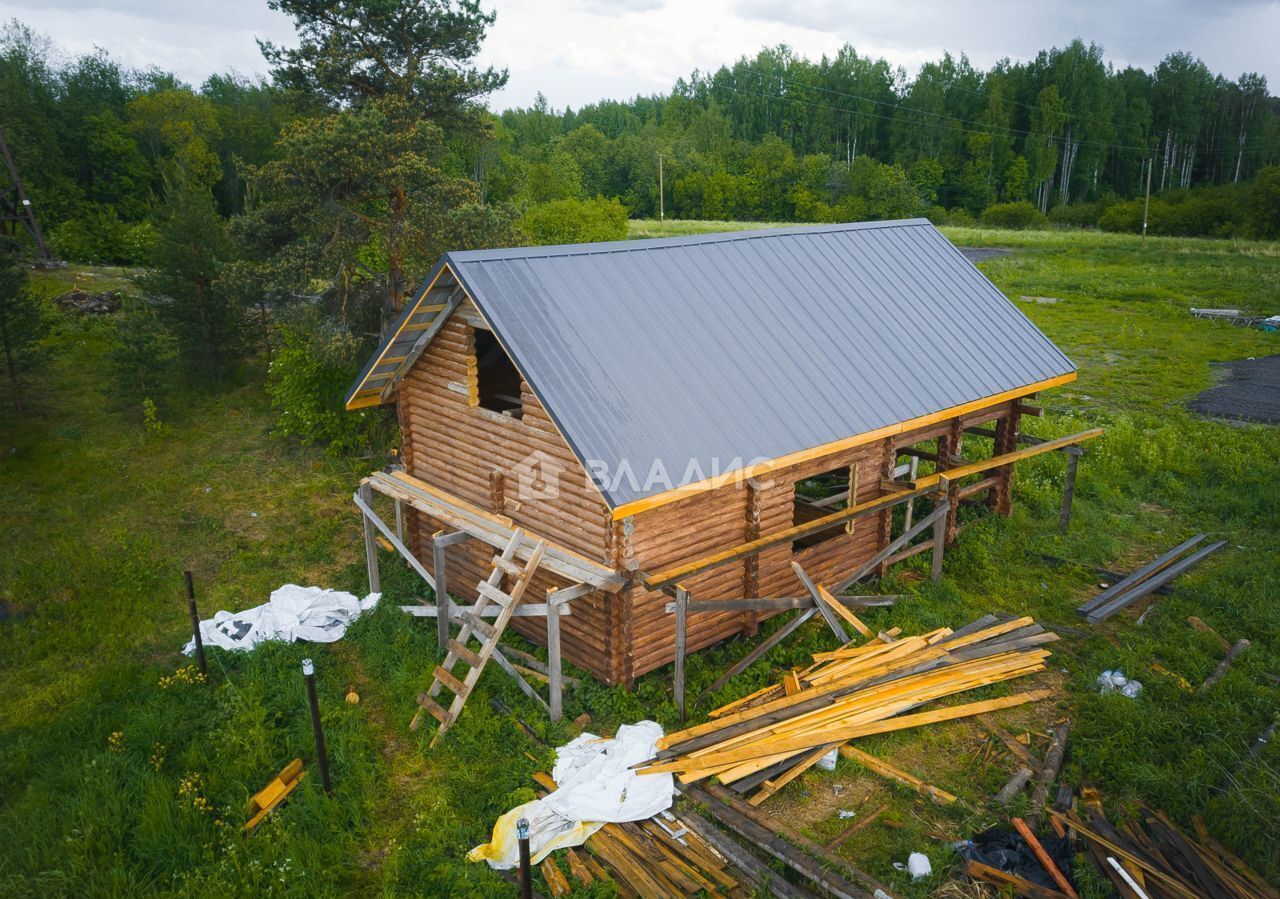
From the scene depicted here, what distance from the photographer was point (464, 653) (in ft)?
38.1

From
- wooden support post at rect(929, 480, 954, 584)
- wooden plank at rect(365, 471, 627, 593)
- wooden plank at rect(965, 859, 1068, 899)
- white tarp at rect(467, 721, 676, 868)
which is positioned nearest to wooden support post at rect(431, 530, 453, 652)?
wooden plank at rect(365, 471, 627, 593)

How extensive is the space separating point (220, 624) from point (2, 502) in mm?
9945

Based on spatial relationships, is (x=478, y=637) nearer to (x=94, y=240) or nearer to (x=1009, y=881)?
(x=1009, y=881)

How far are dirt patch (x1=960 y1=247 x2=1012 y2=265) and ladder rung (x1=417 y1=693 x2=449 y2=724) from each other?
163ft

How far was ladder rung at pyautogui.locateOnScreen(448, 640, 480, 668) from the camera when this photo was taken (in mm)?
11484

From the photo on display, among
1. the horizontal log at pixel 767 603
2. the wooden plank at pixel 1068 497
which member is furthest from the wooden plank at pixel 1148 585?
the horizontal log at pixel 767 603

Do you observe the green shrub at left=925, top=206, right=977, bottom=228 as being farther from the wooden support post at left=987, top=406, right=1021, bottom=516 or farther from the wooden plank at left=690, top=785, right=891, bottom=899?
the wooden plank at left=690, top=785, right=891, bottom=899

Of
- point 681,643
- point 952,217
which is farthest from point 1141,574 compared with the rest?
point 952,217

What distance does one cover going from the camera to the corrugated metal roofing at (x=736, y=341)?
11.4 m

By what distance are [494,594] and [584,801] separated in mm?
3018

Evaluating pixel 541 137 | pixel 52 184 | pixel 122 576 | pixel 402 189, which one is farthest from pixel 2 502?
pixel 541 137

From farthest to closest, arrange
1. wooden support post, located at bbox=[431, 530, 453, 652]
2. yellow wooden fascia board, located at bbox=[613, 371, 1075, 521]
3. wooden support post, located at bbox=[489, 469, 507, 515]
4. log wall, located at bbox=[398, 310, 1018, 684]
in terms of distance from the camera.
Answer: wooden support post, located at bbox=[489, 469, 507, 515]
wooden support post, located at bbox=[431, 530, 453, 652]
log wall, located at bbox=[398, 310, 1018, 684]
yellow wooden fascia board, located at bbox=[613, 371, 1075, 521]

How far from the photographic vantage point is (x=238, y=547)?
1822cm

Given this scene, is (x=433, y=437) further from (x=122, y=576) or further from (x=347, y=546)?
(x=122, y=576)
